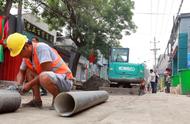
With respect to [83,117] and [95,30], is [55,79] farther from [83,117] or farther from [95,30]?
[95,30]

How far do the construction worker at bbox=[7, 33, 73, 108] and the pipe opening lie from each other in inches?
15.7

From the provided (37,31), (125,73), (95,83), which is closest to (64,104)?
(125,73)

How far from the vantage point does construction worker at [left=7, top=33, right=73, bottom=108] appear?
17.2 feet

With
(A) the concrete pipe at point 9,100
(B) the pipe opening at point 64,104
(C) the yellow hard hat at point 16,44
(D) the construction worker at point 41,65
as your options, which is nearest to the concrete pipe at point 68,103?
(B) the pipe opening at point 64,104

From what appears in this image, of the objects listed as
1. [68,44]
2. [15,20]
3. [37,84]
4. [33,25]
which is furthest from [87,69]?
[37,84]

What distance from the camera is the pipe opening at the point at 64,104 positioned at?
4.98 m

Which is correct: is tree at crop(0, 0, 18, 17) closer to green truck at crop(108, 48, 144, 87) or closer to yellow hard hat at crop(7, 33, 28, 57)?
green truck at crop(108, 48, 144, 87)

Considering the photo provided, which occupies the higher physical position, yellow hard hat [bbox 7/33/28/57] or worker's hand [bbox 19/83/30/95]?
yellow hard hat [bbox 7/33/28/57]

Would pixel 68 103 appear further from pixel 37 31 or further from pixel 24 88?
pixel 37 31

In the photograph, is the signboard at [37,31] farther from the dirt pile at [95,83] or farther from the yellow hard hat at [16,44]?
the yellow hard hat at [16,44]

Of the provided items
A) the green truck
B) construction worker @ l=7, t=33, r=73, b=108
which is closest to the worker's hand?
construction worker @ l=7, t=33, r=73, b=108

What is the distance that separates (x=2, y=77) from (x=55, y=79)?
49.0ft

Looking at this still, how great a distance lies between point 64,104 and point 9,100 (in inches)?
28.9

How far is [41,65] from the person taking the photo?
17.9 feet
